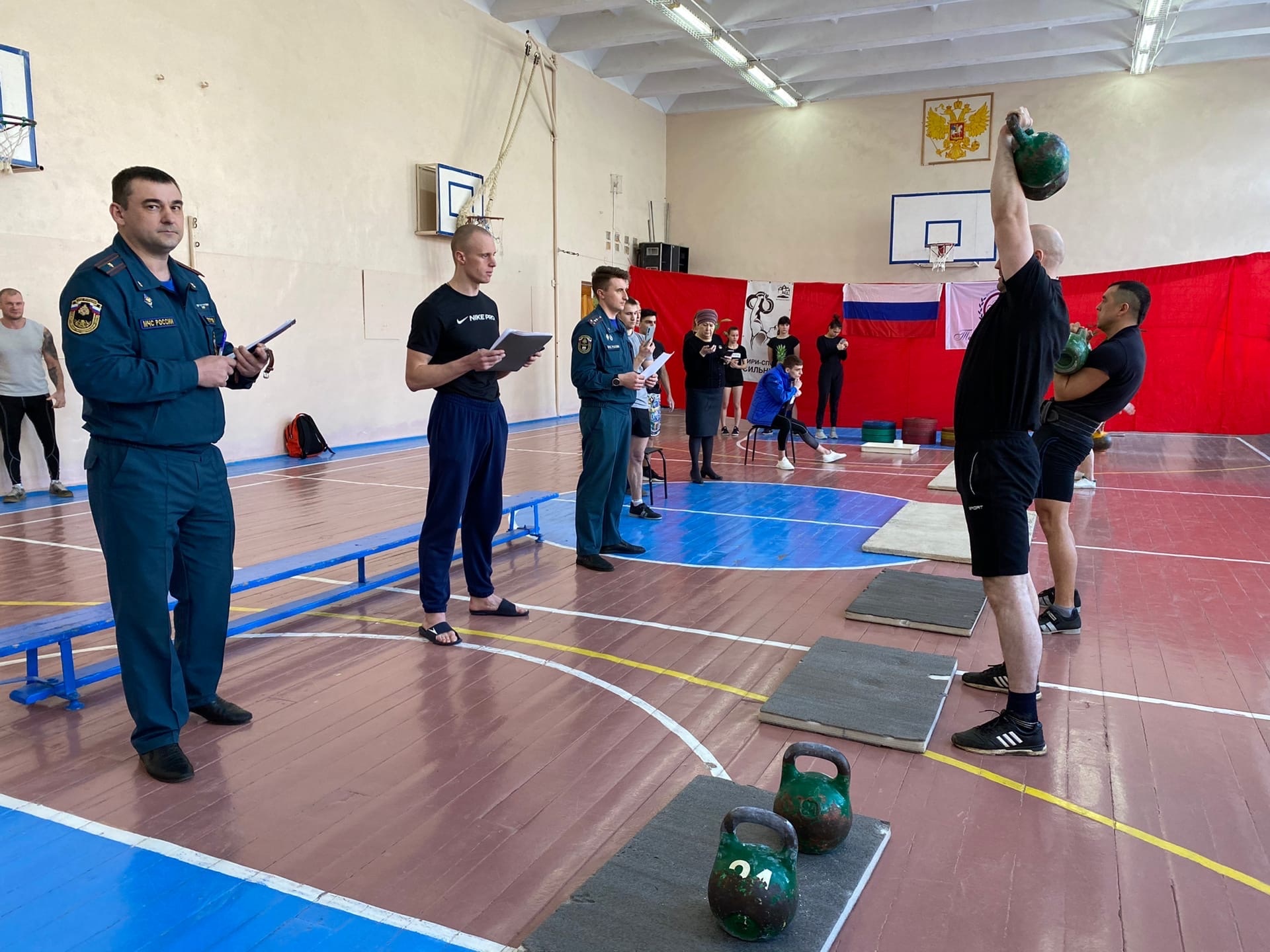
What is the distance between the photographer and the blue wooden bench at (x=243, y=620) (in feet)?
10.9

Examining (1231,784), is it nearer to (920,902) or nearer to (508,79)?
(920,902)

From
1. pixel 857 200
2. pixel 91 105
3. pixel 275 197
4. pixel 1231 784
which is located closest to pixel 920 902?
pixel 1231 784

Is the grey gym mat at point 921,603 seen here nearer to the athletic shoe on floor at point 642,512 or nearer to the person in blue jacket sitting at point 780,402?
the athletic shoe on floor at point 642,512

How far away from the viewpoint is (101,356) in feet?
8.73

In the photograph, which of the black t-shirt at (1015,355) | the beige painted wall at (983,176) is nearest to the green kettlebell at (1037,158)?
the black t-shirt at (1015,355)

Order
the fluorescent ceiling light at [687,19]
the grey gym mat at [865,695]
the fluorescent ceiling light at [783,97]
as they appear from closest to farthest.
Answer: the grey gym mat at [865,695] → the fluorescent ceiling light at [687,19] → the fluorescent ceiling light at [783,97]

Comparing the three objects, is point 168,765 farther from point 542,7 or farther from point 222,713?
point 542,7

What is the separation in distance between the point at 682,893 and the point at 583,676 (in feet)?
5.27

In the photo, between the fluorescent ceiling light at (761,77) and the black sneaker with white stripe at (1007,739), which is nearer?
the black sneaker with white stripe at (1007,739)

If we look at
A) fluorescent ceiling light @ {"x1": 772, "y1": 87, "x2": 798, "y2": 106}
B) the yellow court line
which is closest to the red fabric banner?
fluorescent ceiling light @ {"x1": 772, "y1": 87, "x2": 798, "y2": 106}

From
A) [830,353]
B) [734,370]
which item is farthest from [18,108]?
[830,353]

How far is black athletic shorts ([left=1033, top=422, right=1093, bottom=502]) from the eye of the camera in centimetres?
412

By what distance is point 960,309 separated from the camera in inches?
549

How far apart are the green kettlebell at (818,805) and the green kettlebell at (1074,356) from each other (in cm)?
255
